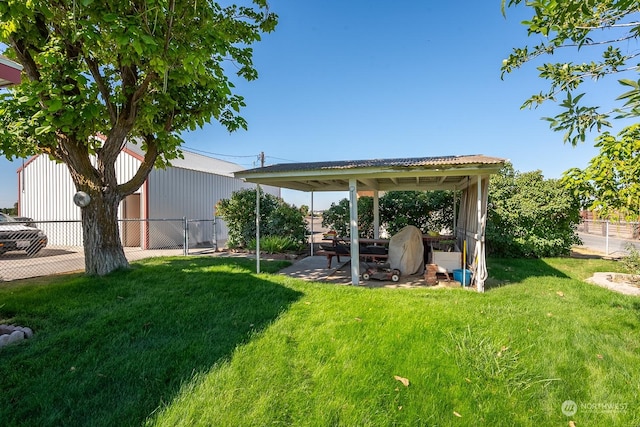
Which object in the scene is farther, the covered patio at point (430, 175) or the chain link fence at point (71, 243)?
the chain link fence at point (71, 243)

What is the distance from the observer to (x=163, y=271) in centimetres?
719

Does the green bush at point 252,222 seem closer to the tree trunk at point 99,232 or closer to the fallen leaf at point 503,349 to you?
the tree trunk at point 99,232

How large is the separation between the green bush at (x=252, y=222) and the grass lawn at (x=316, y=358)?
6457 mm

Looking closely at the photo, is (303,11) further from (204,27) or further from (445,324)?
(445,324)

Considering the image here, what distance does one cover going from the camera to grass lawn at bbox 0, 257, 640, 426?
2.63m

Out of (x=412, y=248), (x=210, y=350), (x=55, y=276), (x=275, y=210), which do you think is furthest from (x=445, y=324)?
(x=275, y=210)

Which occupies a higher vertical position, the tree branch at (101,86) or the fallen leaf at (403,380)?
the tree branch at (101,86)

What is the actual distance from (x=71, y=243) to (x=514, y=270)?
17327 mm

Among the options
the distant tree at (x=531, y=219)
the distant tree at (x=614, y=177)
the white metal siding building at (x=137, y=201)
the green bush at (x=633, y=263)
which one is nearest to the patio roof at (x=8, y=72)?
the white metal siding building at (x=137, y=201)

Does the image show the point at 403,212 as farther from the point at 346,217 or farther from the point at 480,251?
the point at 480,251

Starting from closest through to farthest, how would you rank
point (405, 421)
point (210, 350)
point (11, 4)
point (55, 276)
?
point (405, 421), point (210, 350), point (11, 4), point (55, 276)

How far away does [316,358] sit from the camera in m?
3.45

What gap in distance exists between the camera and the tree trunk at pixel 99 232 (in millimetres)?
6641

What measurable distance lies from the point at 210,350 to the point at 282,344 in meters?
0.83
